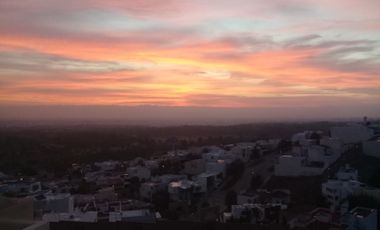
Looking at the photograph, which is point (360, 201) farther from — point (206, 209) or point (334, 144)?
point (334, 144)

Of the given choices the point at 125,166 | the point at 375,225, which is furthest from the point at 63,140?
the point at 375,225

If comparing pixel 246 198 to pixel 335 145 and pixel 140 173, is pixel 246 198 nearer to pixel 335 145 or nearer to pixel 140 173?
pixel 140 173

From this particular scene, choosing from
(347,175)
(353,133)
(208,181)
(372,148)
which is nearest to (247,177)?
(208,181)

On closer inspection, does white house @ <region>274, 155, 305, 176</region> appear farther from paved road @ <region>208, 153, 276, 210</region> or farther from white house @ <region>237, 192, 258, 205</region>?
white house @ <region>237, 192, 258, 205</region>

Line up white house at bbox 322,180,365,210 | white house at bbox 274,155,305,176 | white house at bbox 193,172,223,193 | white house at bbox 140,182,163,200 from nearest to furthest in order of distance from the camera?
white house at bbox 322,180,365,210
white house at bbox 140,182,163,200
white house at bbox 193,172,223,193
white house at bbox 274,155,305,176

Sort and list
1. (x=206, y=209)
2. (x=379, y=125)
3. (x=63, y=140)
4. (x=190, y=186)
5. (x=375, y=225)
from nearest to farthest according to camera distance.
A: (x=375, y=225)
(x=206, y=209)
(x=190, y=186)
(x=379, y=125)
(x=63, y=140)

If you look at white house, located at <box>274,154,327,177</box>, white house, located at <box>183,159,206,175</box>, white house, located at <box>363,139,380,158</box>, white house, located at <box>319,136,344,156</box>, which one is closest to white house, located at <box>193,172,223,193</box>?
white house, located at <box>274,154,327,177</box>
